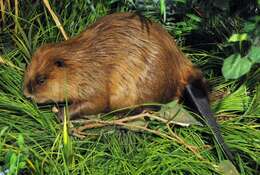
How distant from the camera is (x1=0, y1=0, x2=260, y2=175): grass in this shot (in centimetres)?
247

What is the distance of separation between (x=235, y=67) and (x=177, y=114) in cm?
38

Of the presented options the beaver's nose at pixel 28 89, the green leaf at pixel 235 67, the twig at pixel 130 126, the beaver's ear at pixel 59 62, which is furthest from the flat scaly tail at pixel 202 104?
the beaver's nose at pixel 28 89

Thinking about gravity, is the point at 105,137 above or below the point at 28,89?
below

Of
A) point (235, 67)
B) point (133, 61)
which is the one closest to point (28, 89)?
point (133, 61)

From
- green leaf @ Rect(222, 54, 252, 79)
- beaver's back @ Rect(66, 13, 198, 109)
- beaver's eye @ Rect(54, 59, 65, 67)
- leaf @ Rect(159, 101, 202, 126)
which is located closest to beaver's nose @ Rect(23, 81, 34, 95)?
beaver's eye @ Rect(54, 59, 65, 67)

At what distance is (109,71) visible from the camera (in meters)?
2.77

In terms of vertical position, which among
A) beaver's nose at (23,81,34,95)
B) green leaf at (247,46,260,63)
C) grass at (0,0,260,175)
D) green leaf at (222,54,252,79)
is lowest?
grass at (0,0,260,175)

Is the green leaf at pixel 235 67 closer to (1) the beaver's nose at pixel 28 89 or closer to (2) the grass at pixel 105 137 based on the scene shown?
(2) the grass at pixel 105 137

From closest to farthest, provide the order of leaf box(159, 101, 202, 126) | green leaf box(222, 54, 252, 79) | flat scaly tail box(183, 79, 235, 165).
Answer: green leaf box(222, 54, 252, 79)
flat scaly tail box(183, 79, 235, 165)
leaf box(159, 101, 202, 126)

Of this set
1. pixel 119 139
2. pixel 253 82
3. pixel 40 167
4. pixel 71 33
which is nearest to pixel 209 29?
pixel 253 82

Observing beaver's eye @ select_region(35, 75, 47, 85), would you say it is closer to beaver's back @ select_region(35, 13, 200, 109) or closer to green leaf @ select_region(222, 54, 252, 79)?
beaver's back @ select_region(35, 13, 200, 109)

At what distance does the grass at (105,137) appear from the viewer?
8.10 feet

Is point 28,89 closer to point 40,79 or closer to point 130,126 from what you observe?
point 40,79

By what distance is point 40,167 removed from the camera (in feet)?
7.91
